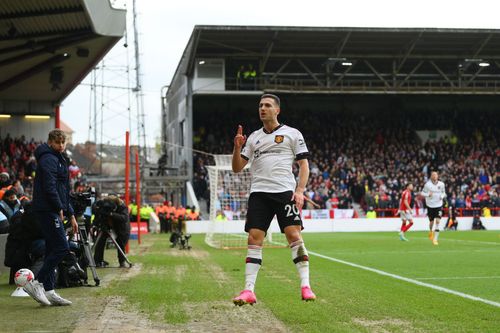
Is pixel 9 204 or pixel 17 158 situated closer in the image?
pixel 9 204

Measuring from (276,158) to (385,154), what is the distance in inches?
1778

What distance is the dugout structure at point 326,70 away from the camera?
47.6m

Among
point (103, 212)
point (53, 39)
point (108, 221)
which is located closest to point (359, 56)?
point (53, 39)

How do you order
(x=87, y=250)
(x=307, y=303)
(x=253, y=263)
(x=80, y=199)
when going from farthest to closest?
(x=87, y=250) < (x=80, y=199) < (x=307, y=303) < (x=253, y=263)

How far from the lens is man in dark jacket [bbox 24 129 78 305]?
346 inches

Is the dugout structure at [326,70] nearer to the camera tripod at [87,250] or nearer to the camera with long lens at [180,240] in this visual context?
the camera with long lens at [180,240]

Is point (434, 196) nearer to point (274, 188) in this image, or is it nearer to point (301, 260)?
point (301, 260)

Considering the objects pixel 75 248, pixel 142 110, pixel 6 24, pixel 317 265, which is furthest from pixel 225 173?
pixel 142 110

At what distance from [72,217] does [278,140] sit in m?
2.96

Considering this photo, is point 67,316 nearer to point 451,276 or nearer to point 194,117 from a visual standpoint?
point 451,276

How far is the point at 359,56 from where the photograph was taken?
5012cm

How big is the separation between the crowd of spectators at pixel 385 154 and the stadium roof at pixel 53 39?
50.8 feet

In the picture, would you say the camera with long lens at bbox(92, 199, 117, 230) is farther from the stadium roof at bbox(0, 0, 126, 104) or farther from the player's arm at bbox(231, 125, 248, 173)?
the stadium roof at bbox(0, 0, 126, 104)

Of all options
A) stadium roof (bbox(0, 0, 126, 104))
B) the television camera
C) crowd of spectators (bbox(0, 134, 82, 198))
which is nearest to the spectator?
the television camera
